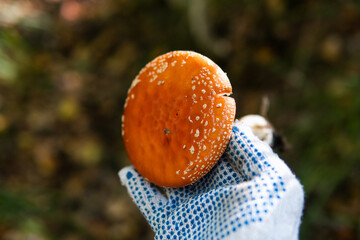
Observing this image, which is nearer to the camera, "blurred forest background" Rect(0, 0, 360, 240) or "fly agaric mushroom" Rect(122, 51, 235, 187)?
"fly agaric mushroom" Rect(122, 51, 235, 187)

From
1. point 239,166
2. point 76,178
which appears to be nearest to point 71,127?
point 76,178

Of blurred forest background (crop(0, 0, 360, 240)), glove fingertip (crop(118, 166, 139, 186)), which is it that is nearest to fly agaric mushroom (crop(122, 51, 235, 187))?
glove fingertip (crop(118, 166, 139, 186))

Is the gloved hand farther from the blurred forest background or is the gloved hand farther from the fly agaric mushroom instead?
the blurred forest background

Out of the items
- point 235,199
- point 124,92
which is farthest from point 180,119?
point 124,92

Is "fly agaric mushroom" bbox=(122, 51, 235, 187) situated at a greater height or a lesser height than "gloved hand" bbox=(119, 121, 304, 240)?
greater

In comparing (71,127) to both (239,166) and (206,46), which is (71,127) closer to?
(206,46)

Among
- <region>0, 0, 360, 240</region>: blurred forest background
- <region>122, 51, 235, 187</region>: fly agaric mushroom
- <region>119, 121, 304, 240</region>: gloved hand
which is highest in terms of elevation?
<region>0, 0, 360, 240</region>: blurred forest background
